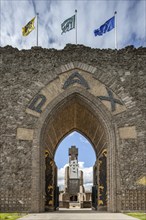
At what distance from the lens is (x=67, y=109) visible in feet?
63.3

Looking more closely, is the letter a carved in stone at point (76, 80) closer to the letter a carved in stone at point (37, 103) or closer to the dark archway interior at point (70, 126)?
the dark archway interior at point (70, 126)

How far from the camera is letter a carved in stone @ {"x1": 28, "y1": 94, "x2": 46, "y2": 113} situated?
1709 cm

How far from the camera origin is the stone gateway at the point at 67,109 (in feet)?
52.5

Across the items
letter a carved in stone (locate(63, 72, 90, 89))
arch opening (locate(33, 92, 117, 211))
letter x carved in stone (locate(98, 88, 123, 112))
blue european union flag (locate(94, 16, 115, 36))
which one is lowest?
arch opening (locate(33, 92, 117, 211))

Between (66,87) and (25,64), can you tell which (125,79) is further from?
(25,64)

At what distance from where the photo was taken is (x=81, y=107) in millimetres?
18938

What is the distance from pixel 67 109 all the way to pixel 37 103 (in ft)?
8.64

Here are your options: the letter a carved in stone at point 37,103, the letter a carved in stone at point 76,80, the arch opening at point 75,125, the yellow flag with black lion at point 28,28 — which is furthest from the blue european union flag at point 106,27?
the letter a carved in stone at point 37,103

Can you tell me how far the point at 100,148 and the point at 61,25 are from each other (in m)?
7.84

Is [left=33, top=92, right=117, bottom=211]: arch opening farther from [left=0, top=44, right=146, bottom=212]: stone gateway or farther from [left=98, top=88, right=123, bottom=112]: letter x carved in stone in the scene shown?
[left=98, top=88, right=123, bottom=112]: letter x carved in stone

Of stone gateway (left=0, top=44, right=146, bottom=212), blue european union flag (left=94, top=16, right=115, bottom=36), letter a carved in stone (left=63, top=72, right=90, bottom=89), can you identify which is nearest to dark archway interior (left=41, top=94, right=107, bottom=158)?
stone gateway (left=0, top=44, right=146, bottom=212)

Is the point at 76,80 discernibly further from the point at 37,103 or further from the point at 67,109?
the point at 37,103

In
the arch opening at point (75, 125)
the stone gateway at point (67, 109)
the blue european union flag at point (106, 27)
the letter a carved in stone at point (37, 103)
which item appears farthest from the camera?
the blue european union flag at point (106, 27)

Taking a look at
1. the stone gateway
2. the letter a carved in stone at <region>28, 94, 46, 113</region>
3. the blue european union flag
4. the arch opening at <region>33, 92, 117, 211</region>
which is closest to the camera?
the stone gateway
